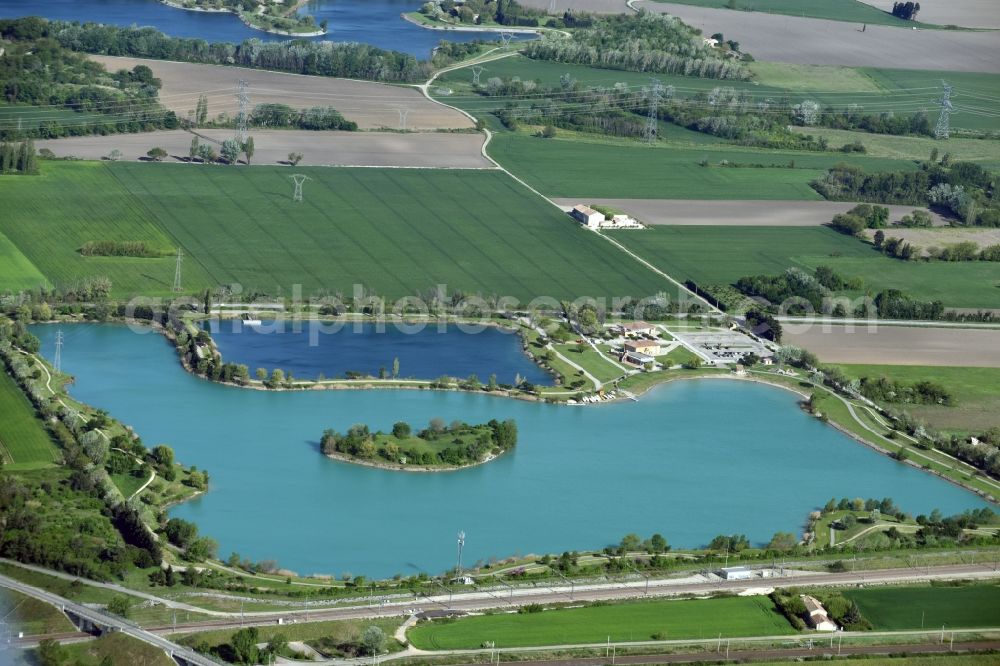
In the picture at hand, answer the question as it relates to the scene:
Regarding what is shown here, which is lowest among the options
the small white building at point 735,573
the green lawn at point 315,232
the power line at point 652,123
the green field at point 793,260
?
the small white building at point 735,573

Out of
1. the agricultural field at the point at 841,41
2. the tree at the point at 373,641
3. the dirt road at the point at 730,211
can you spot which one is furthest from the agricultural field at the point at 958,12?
the tree at the point at 373,641

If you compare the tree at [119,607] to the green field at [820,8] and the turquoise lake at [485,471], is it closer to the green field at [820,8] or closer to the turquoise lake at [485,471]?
the turquoise lake at [485,471]

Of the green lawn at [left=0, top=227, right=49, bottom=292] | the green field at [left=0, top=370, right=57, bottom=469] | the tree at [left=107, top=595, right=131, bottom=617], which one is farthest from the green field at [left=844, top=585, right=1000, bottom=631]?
the green lawn at [left=0, top=227, right=49, bottom=292]

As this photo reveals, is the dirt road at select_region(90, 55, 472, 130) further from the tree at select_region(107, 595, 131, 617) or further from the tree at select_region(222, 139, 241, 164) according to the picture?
the tree at select_region(107, 595, 131, 617)

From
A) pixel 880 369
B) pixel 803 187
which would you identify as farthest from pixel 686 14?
pixel 880 369

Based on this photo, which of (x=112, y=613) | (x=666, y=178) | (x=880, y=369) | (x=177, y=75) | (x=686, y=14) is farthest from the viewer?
(x=686, y=14)

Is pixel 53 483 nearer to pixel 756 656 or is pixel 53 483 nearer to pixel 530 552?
pixel 530 552
